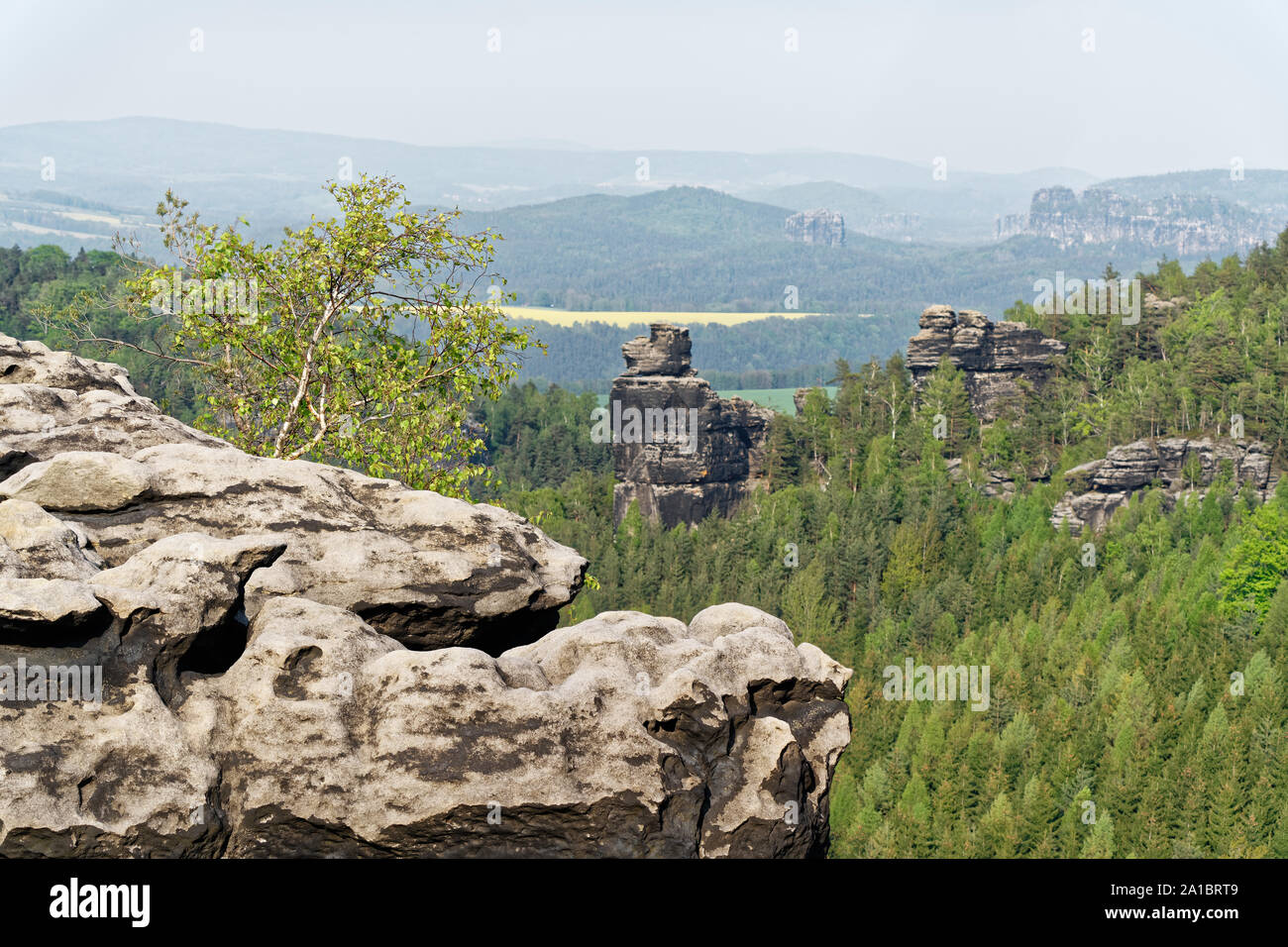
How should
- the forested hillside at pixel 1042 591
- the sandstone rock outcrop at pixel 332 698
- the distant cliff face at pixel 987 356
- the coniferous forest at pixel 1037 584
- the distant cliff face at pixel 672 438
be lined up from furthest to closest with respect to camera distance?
the distant cliff face at pixel 987 356 → the distant cliff face at pixel 672 438 → the coniferous forest at pixel 1037 584 → the forested hillside at pixel 1042 591 → the sandstone rock outcrop at pixel 332 698

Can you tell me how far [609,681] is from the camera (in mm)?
17453

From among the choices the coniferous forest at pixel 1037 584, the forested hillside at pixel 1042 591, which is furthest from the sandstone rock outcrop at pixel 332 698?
the forested hillside at pixel 1042 591

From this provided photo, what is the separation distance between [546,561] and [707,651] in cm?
343

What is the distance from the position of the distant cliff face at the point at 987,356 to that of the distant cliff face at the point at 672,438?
23543 millimetres

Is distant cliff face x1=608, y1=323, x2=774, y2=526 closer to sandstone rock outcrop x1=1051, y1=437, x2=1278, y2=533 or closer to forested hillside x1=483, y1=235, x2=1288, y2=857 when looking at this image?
forested hillside x1=483, y1=235, x2=1288, y2=857

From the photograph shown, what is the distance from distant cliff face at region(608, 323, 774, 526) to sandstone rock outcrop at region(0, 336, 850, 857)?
14144cm

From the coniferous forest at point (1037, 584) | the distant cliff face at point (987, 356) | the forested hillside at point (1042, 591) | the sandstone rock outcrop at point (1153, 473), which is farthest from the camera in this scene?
the distant cliff face at point (987, 356)

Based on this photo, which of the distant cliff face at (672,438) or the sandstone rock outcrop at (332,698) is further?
the distant cliff face at (672,438)

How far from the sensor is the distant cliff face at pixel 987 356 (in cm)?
17350

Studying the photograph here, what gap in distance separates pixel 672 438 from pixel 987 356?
39.6m

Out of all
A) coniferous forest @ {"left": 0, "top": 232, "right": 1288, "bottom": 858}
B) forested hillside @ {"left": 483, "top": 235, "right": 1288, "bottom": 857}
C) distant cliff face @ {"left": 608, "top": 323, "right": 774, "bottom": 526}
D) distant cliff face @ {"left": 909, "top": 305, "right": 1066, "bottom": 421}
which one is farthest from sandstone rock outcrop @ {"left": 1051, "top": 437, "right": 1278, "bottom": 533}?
distant cliff face @ {"left": 608, "top": 323, "right": 774, "bottom": 526}

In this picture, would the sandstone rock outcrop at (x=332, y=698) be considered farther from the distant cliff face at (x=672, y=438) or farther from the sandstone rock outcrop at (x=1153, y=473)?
the distant cliff face at (x=672, y=438)
